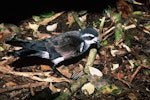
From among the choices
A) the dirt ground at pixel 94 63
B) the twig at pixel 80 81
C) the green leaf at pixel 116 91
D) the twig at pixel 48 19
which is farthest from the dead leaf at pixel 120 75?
the twig at pixel 48 19

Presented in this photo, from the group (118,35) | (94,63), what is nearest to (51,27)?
(94,63)

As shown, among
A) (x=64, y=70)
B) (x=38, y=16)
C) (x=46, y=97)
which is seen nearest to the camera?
(x=46, y=97)


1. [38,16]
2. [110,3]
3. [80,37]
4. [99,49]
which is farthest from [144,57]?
[38,16]

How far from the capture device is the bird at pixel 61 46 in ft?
18.5

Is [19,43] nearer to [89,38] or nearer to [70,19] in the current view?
[89,38]

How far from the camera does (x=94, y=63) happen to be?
6.20 m

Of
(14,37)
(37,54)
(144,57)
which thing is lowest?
(144,57)

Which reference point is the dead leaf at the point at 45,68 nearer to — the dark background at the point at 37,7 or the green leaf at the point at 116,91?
the green leaf at the point at 116,91

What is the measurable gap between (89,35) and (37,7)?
6.22 ft

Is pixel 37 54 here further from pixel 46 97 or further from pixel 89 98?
pixel 89 98

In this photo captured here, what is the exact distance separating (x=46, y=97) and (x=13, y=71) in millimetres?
924

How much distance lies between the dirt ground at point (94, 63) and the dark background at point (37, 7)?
0.13 meters

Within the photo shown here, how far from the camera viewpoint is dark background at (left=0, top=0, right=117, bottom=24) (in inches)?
276

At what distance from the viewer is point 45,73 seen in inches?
234
